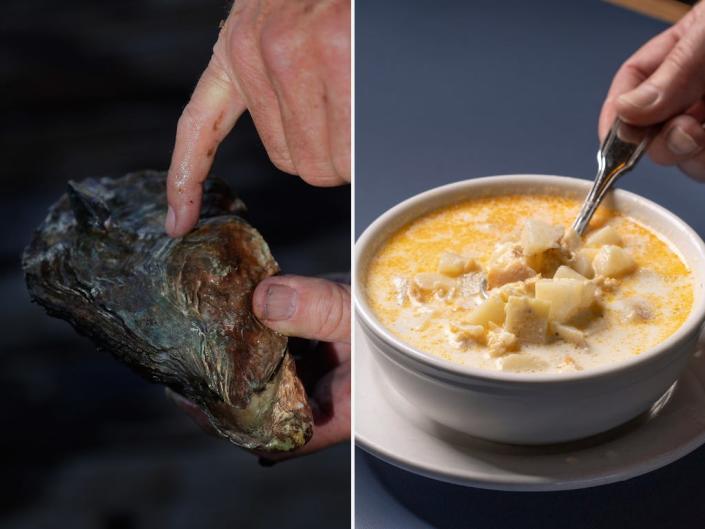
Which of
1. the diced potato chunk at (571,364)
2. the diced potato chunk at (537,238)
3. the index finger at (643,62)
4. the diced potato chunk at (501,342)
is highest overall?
the diced potato chunk at (537,238)

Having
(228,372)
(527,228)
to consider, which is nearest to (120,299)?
(228,372)

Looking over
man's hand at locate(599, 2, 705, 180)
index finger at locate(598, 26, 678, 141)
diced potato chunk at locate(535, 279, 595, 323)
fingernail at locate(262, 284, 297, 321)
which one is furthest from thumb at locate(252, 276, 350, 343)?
index finger at locate(598, 26, 678, 141)

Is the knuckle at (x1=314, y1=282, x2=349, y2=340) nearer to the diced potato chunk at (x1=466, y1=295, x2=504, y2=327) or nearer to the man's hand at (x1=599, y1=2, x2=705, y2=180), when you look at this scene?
the diced potato chunk at (x1=466, y1=295, x2=504, y2=327)

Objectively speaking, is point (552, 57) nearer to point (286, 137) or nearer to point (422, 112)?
point (422, 112)

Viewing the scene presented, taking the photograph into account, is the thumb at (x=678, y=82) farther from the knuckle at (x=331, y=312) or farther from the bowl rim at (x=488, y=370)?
the knuckle at (x=331, y=312)

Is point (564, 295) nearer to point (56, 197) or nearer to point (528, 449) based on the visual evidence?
point (528, 449)

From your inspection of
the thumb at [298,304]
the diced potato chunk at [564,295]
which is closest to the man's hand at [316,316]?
the thumb at [298,304]

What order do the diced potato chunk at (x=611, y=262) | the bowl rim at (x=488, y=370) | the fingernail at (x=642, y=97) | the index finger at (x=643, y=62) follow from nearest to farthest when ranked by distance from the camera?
the bowl rim at (x=488, y=370) → the diced potato chunk at (x=611, y=262) → the fingernail at (x=642, y=97) → the index finger at (x=643, y=62)
